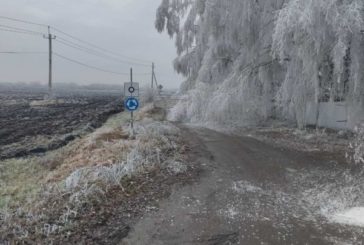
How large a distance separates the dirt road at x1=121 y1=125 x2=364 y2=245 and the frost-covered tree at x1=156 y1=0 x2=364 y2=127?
68.4 inches

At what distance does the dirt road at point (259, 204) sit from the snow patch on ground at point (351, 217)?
108mm

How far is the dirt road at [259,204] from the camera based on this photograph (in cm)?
493

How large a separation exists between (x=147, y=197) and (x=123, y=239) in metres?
1.55

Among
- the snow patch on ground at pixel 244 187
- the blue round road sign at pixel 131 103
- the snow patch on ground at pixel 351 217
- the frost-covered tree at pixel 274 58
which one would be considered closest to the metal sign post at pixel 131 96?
the blue round road sign at pixel 131 103

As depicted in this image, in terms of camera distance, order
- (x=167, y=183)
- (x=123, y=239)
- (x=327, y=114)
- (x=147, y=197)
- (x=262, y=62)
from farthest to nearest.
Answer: (x=327, y=114) → (x=262, y=62) → (x=167, y=183) → (x=147, y=197) → (x=123, y=239)

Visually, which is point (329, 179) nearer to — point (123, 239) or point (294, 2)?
point (294, 2)

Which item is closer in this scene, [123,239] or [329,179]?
[123,239]

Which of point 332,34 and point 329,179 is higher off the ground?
point 332,34

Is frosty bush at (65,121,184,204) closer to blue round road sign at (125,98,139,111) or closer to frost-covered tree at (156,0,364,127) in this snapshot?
blue round road sign at (125,98,139,111)

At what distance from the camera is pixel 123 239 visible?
4.79 metres

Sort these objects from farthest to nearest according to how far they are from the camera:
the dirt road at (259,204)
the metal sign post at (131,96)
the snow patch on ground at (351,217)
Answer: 1. the metal sign post at (131,96)
2. the snow patch on ground at (351,217)
3. the dirt road at (259,204)

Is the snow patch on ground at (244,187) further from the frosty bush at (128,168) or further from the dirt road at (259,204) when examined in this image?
the frosty bush at (128,168)

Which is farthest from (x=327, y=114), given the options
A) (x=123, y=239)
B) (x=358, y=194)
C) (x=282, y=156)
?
(x=123, y=239)

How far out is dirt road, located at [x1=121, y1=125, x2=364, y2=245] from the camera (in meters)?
4.93
